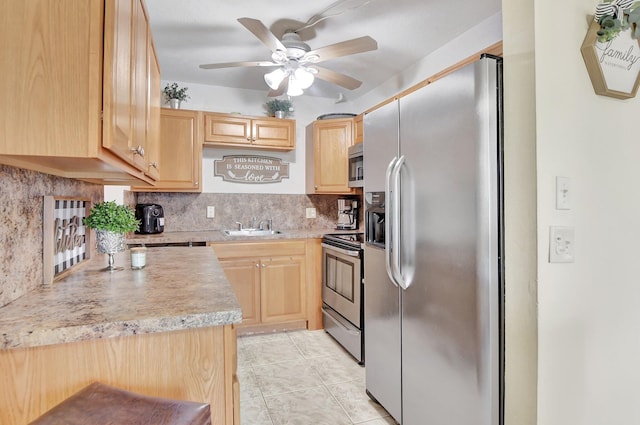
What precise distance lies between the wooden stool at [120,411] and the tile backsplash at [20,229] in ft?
1.52

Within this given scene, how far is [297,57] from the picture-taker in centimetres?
240

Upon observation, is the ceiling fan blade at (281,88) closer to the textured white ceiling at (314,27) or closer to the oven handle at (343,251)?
the textured white ceiling at (314,27)

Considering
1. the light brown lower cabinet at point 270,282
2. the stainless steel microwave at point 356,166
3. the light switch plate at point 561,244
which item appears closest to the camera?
the light switch plate at point 561,244

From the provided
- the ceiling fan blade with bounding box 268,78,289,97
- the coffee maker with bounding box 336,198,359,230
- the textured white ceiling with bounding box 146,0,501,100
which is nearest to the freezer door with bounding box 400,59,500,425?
the textured white ceiling with bounding box 146,0,501,100

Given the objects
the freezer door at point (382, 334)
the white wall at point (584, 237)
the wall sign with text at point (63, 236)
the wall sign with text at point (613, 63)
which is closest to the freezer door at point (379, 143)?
the freezer door at point (382, 334)

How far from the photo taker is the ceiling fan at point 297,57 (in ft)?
6.98

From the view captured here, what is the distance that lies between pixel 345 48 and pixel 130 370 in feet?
6.63

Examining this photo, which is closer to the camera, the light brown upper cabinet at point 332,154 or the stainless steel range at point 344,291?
the stainless steel range at point 344,291

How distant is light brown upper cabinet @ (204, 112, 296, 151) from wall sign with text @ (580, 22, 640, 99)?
2719 millimetres

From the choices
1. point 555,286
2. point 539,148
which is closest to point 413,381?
point 555,286

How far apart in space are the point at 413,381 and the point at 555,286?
2.75 ft

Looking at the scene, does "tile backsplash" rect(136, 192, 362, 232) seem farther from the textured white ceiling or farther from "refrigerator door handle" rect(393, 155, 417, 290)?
"refrigerator door handle" rect(393, 155, 417, 290)

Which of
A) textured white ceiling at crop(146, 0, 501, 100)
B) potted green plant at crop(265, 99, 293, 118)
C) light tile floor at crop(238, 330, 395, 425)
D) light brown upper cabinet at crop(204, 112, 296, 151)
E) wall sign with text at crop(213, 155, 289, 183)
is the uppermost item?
textured white ceiling at crop(146, 0, 501, 100)

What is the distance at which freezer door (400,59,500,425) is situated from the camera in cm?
133
